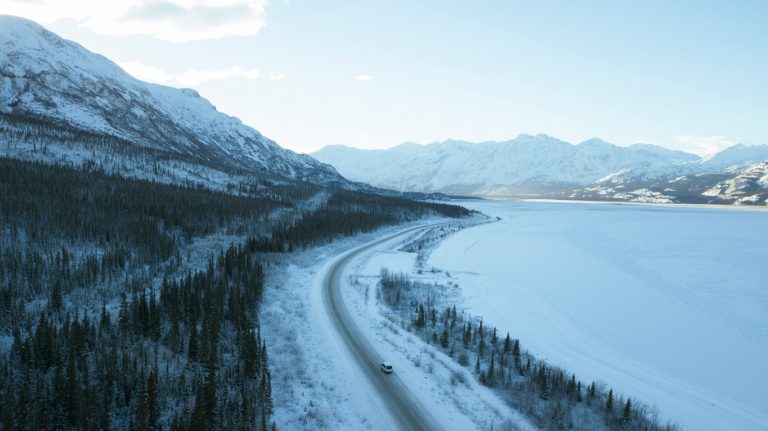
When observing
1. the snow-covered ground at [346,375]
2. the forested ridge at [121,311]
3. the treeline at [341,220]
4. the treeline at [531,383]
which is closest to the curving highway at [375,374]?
the snow-covered ground at [346,375]

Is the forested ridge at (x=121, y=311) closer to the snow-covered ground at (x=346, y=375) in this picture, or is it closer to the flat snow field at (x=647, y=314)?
the snow-covered ground at (x=346, y=375)

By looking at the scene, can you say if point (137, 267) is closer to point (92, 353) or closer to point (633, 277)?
point (92, 353)

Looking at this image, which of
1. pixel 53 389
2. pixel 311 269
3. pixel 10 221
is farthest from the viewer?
pixel 311 269

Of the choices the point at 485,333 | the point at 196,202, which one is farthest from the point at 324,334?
the point at 196,202

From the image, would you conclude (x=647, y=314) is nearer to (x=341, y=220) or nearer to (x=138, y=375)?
(x=138, y=375)

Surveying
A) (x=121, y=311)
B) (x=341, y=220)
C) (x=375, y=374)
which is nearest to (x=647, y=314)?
(x=375, y=374)

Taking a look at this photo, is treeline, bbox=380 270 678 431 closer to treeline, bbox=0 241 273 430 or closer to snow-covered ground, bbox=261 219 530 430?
snow-covered ground, bbox=261 219 530 430
